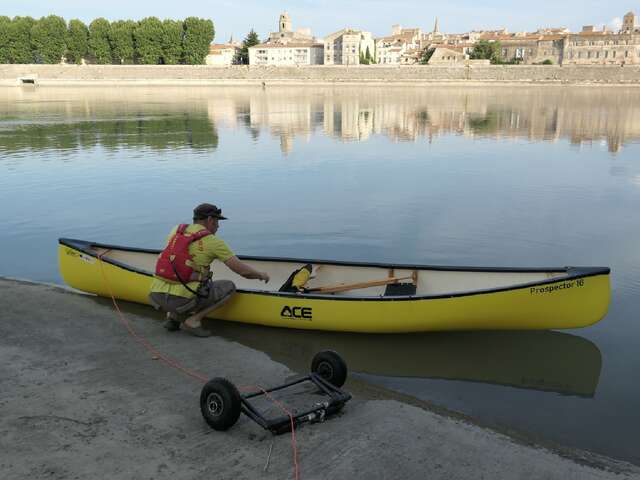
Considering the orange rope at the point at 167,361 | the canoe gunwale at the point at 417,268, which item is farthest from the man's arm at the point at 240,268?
the orange rope at the point at 167,361

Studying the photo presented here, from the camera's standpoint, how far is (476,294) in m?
7.11

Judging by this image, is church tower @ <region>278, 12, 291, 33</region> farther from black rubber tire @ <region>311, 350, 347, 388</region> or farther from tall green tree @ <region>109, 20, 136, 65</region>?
black rubber tire @ <region>311, 350, 347, 388</region>

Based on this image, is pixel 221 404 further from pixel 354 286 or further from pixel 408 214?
pixel 408 214

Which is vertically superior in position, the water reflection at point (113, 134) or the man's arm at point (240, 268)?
the man's arm at point (240, 268)

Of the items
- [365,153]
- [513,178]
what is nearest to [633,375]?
[513,178]

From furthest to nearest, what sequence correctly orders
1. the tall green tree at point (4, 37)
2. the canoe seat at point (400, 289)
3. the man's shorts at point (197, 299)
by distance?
the tall green tree at point (4, 37), the canoe seat at point (400, 289), the man's shorts at point (197, 299)

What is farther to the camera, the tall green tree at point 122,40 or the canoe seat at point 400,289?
the tall green tree at point 122,40

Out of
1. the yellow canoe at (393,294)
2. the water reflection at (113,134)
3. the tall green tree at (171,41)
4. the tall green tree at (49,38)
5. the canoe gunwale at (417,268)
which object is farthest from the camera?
the tall green tree at (171,41)

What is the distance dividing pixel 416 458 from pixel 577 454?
5.24 feet

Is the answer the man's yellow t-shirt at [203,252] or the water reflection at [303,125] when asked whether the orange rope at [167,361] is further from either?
the water reflection at [303,125]

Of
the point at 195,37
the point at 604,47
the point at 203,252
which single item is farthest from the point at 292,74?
the point at 203,252

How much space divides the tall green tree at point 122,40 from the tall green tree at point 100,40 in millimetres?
1179

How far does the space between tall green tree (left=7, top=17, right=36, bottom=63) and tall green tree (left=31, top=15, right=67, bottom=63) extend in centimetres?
126

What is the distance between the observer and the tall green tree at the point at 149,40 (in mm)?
117750
